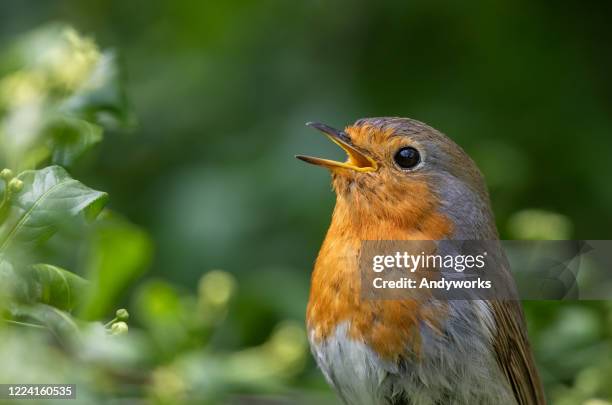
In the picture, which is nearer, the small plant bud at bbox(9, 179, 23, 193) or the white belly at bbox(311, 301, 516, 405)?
the small plant bud at bbox(9, 179, 23, 193)

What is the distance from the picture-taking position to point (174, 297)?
3486 millimetres

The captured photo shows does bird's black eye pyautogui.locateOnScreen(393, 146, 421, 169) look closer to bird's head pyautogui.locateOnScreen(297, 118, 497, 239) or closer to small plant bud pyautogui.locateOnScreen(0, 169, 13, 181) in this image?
bird's head pyautogui.locateOnScreen(297, 118, 497, 239)

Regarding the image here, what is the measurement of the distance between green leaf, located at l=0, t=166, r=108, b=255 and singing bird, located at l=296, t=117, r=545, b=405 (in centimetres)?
122

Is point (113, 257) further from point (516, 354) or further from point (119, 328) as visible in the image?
point (516, 354)

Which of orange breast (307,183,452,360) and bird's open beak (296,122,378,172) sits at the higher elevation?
bird's open beak (296,122,378,172)

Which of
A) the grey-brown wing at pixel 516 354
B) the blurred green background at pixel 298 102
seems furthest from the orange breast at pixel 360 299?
the blurred green background at pixel 298 102

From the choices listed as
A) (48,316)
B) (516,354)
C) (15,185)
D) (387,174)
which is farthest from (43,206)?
(516,354)

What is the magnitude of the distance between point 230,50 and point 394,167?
2.32m

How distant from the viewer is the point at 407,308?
3213mm

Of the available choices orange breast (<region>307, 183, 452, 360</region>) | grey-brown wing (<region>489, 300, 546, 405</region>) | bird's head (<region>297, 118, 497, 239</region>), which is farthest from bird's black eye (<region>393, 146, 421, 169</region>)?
grey-brown wing (<region>489, 300, 546, 405</region>)

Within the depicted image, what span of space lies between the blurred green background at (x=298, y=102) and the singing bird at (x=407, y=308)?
4.24 ft

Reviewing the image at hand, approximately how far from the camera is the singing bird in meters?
3.21

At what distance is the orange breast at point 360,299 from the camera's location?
3.20 metres

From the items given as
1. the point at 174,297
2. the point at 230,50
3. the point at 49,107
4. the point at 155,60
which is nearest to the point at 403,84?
the point at 230,50
